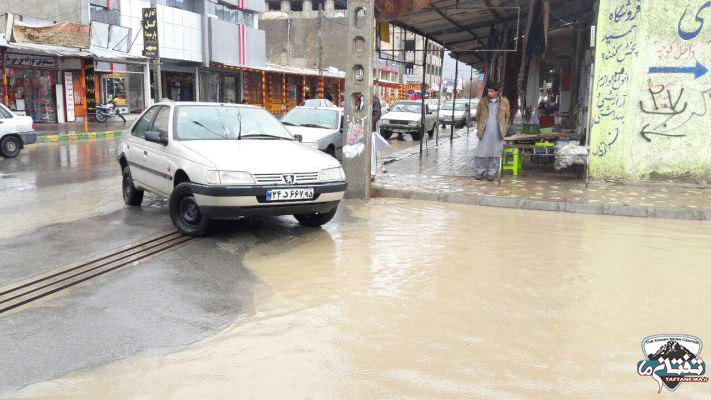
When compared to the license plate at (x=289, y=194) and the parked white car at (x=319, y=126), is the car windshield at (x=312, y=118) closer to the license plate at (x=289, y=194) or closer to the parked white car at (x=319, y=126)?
the parked white car at (x=319, y=126)

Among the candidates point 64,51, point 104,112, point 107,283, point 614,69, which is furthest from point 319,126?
point 104,112

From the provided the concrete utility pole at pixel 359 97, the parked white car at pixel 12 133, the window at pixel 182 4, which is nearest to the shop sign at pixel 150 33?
the parked white car at pixel 12 133

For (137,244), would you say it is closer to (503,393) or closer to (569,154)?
(503,393)

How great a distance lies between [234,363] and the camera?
144 inches

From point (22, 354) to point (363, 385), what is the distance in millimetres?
2161

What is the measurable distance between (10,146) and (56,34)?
8900 mm

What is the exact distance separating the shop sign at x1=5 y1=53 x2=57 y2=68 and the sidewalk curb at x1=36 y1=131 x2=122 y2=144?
603 cm

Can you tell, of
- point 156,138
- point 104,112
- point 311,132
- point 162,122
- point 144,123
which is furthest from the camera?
point 104,112

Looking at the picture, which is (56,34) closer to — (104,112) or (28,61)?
(28,61)

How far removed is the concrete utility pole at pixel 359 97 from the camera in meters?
9.46

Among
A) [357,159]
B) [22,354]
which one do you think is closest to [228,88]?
[357,159]

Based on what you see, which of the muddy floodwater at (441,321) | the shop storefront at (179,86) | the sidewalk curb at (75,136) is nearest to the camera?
the muddy floodwater at (441,321)

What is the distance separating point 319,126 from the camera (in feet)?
42.6

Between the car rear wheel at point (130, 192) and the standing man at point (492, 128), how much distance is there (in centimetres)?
608
